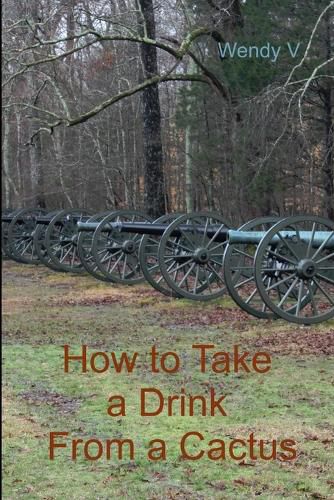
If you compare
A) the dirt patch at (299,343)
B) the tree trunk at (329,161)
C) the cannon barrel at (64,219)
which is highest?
the tree trunk at (329,161)

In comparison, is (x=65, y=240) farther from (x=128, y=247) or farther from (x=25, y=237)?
(x=128, y=247)

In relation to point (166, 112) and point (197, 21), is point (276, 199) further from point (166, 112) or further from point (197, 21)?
point (166, 112)

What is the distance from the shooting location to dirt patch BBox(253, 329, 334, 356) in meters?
5.67

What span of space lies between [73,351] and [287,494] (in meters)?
3.38

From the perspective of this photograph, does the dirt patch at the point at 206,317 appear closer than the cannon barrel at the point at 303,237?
No

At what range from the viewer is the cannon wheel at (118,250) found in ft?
35.2

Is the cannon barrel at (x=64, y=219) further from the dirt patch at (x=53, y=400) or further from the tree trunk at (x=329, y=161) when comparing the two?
the dirt patch at (x=53, y=400)

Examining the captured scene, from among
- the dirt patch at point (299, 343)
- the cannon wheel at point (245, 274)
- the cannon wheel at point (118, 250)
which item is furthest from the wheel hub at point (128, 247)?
the dirt patch at point (299, 343)

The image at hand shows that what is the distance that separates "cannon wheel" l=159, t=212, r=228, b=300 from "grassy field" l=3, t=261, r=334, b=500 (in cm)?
27

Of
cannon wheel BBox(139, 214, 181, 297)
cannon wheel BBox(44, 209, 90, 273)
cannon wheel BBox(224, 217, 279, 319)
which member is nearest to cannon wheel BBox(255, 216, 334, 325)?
cannon wheel BBox(224, 217, 279, 319)

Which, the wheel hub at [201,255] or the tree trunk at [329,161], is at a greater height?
the tree trunk at [329,161]

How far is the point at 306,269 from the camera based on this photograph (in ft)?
21.9

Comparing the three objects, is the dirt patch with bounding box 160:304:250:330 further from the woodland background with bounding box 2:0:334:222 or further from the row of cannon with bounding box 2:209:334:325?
the woodland background with bounding box 2:0:334:222

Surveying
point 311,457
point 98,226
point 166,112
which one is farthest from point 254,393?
point 166,112
